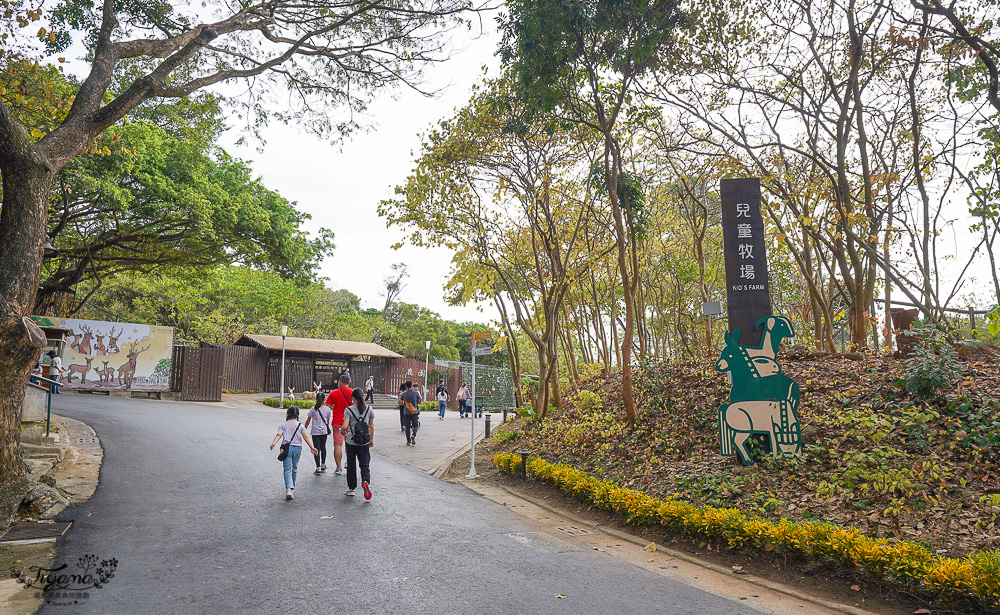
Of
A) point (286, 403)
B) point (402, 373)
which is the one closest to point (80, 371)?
point (286, 403)

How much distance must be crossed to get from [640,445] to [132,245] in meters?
16.5

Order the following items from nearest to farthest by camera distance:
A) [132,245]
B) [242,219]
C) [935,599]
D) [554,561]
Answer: [935,599] → [554,561] → [242,219] → [132,245]

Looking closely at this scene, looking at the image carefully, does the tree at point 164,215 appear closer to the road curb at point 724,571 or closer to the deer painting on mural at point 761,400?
the road curb at point 724,571

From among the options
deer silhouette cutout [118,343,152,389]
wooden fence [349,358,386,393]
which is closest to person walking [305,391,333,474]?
deer silhouette cutout [118,343,152,389]

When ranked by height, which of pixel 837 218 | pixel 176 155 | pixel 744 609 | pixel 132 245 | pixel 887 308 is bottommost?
pixel 744 609

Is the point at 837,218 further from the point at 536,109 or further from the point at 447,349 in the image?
the point at 447,349

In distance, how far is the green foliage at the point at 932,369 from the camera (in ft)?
24.1

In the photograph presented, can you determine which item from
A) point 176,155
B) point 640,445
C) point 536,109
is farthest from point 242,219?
point 640,445

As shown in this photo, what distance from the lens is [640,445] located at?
9.24m

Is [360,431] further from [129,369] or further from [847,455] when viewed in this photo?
[129,369]

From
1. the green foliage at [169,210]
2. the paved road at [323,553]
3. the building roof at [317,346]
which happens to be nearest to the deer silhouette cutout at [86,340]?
the green foliage at [169,210]

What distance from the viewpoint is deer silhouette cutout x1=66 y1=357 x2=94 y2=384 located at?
21781 mm

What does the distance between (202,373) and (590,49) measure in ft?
73.4

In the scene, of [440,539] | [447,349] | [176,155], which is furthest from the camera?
[447,349]
